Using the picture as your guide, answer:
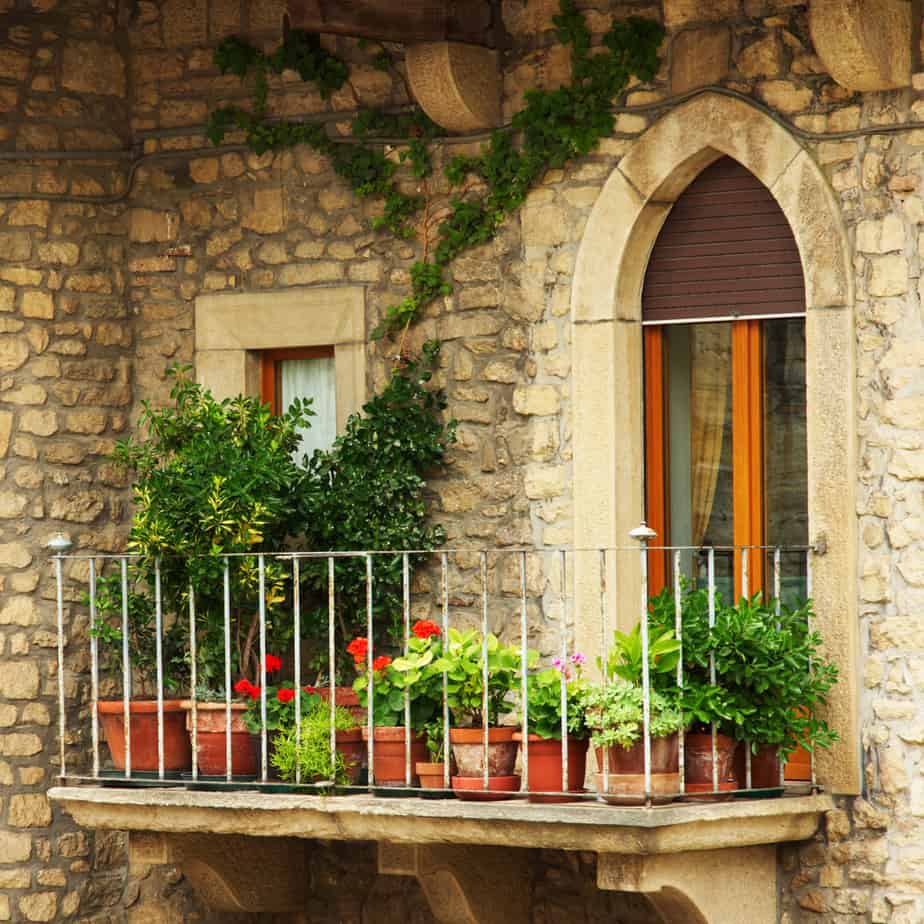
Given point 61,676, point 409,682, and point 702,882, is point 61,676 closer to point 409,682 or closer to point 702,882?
point 409,682

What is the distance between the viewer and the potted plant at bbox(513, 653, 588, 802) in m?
7.64

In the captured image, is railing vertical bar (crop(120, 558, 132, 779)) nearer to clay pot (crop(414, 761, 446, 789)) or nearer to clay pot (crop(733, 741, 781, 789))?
clay pot (crop(414, 761, 446, 789))

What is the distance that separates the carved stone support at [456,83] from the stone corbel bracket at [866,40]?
1.47m

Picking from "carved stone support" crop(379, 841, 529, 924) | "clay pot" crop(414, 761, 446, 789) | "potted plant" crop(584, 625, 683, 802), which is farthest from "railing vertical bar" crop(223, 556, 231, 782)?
"potted plant" crop(584, 625, 683, 802)

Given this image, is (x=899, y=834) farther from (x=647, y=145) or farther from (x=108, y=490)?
(x=108, y=490)

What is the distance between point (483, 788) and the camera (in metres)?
7.69

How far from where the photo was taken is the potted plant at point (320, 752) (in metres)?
8.09

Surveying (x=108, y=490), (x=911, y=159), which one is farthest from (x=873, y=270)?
(x=108, y=490)

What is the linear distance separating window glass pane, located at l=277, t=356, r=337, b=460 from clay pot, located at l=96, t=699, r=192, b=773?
136cm

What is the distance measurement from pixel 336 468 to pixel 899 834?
274cm

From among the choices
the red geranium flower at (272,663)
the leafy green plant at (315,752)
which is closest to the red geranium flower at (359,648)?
the leafy green plant at (315,752)

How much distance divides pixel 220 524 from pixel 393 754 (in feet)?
3.81

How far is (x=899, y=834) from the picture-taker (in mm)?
7750

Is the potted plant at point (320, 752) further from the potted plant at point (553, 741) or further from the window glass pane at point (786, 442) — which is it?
the window glass pane at point (786, 442)
